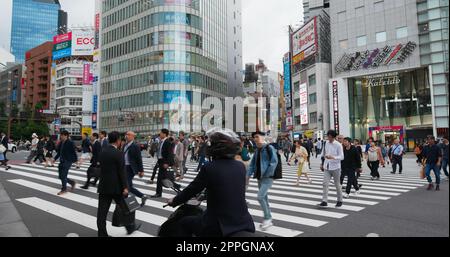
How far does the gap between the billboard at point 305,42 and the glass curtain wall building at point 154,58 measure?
15.9 metres

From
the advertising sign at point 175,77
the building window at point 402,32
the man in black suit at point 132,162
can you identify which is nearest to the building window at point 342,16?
the building window at point 402,32

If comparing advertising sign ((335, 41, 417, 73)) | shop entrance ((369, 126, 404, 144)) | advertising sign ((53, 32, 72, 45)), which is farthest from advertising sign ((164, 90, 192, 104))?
advertising sign ((53, 32, 72, 45))

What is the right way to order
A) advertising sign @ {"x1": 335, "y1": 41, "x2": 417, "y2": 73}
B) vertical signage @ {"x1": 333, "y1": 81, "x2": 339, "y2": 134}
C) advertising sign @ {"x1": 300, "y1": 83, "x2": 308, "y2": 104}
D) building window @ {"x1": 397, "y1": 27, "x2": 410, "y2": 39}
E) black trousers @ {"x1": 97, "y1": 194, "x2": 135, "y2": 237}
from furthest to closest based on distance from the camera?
advertising sign @ {"x1": 300, "y1": 83, "x2": 308, "y2": 104}
vertical signage @ {"x1": 333, "y1": 81, "x2": 339, "y2": 134}
building window @ {"x1": 397, "y1": 27, "x2": 410, "y2": 39}
advertising sign @ {"x1": 335, "y1": 41, "x2": 417, "y2": 73}
black trousers @ {"x1": 97, "y1": 194, "x2": 135, "y2": 237}

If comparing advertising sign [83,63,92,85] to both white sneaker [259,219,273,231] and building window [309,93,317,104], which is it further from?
white sneaker [259,219,273,231]

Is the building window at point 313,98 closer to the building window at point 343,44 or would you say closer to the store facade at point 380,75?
the store facade at point 380,75

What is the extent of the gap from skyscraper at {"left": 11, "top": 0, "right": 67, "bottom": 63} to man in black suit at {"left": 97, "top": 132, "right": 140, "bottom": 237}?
6166cm

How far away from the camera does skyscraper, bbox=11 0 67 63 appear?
6272 centimetres

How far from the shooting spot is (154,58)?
54.9 m

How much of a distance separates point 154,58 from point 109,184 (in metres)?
52.9

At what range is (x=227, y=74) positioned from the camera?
69250 millimetres

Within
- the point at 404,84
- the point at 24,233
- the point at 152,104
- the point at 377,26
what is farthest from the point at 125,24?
the point at 24,233

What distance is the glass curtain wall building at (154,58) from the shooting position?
178ft

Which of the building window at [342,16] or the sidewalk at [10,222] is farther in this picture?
the building window at [342,16]

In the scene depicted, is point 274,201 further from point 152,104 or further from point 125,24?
point 125,24
